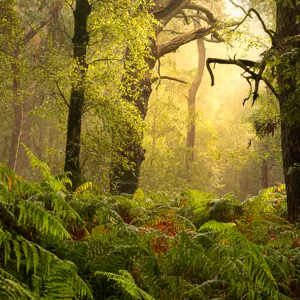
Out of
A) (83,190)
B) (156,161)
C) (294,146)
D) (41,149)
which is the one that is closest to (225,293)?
(294,146)

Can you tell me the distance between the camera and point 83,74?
10.2 meters

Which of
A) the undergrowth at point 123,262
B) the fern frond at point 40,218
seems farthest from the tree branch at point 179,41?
the fern frond at point 40,218

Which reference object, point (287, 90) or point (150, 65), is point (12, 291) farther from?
point (150, 65)

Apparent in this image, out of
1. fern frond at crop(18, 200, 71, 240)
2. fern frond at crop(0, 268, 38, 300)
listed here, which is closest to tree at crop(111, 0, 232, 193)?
fern frond at crop(18, 200, 71, 240)

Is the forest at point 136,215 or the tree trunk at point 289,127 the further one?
the tree trunk at point 289,127

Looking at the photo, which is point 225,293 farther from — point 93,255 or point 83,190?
point 83,190

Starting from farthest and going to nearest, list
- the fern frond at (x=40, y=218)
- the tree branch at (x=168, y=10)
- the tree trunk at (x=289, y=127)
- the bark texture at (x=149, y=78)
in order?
the tree branch at (x=168, y=10) → the bark texture at (x=149, y=78) → the tree trunk at (x=289, y=127) → the fern frond at (x=40, y=218)

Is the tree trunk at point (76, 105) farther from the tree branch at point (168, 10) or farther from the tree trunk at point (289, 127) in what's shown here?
the tree branch at point (168, 10)

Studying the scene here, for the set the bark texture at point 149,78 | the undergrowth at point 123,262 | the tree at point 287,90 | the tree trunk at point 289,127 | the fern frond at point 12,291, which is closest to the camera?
the fern frond at point 12,291

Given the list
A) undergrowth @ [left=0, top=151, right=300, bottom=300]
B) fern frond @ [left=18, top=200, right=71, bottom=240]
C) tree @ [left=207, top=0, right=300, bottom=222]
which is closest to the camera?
Answer: undergrowth @ [left=0, top=151, right=300, bottom=300]

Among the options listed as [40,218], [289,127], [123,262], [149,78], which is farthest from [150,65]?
[40,218]

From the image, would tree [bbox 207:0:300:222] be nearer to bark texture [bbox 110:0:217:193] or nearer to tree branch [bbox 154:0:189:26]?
bark texture [bbox 110:0:217:193]

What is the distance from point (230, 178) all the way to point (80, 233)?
1652 inches

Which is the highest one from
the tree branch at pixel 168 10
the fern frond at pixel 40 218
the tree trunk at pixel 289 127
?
the tree branch at pixel 168 10
